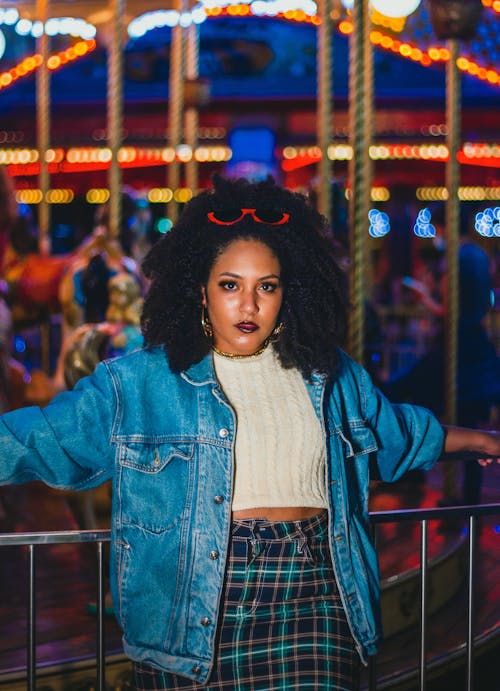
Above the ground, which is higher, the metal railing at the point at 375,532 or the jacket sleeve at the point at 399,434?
the jacket sleeve at the point at 399,434

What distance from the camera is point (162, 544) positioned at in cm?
187

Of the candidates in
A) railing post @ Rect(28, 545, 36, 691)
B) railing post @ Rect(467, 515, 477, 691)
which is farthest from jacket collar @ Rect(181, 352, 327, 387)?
railing post @ Rect(467, 515, 477, 691)

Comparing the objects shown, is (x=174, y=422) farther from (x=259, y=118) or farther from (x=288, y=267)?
(x=259, y=118)

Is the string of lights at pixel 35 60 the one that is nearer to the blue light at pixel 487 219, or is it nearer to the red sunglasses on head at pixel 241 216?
the red sunglasses on head at pixel 241 216

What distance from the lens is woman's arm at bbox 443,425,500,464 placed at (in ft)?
7.34

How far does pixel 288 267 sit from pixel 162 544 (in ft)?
1.90

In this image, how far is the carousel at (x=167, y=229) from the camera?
3631mm

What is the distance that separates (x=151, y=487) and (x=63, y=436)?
0.17m

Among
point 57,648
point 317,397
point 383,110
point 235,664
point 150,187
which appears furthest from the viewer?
point 150,187

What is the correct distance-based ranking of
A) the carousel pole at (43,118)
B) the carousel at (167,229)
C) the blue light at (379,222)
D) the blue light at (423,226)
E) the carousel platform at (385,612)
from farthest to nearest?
the blue light at (379,222) → the blue light at (423,226) → the carousel pole at (43,118) → the carousel at (167,229) → the carousel platform at (385,612)

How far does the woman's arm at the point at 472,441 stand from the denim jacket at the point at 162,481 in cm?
36

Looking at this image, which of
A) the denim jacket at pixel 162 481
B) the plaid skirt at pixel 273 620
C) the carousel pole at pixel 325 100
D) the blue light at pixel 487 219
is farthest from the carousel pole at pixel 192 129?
the blue light at pixel 487 219

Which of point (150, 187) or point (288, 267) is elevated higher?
point (150, 187)

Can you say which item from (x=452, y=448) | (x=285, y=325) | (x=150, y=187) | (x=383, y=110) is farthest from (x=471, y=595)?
(x=150, y=187)
